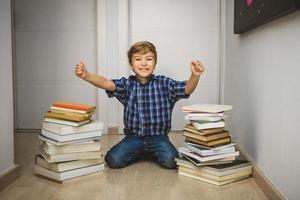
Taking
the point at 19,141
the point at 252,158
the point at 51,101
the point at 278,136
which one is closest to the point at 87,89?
the point at 51,101

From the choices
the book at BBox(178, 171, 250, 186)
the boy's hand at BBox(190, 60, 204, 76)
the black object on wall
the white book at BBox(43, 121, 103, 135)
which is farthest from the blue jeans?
the black object on wall

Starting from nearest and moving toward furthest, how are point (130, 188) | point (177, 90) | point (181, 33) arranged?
point (130, 188)
point (177, 90)
point (181, 33)

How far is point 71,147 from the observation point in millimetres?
1755

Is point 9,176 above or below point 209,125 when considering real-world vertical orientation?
below

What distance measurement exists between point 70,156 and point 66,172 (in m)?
0.08

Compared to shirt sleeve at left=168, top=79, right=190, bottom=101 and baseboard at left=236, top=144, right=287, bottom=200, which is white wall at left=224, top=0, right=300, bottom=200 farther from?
shirt sleeve at left=168, top=79, right=190, bottom=101

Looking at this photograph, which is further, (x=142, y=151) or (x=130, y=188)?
(x=142, y=151)

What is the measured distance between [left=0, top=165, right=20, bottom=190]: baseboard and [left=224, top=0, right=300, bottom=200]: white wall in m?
1.14

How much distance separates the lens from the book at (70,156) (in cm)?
172

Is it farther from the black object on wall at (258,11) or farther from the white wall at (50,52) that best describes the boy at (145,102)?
the white wall at (50,52)

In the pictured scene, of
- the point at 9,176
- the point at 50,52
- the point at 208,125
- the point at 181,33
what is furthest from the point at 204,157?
the point at 50,52

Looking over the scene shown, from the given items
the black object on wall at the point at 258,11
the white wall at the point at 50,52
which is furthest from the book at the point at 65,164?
the white wall at the point at 50,52

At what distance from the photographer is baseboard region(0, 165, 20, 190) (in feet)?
5.37

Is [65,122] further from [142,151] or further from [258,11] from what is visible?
[258,11]
